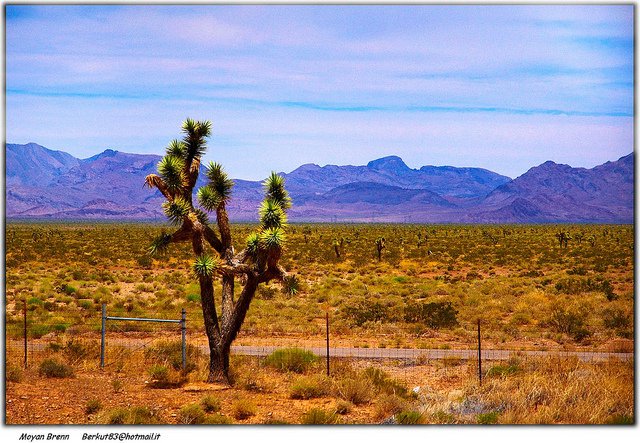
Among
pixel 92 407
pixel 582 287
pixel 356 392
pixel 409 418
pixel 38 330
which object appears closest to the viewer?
pixel 409 418

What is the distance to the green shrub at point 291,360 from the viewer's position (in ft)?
59.9

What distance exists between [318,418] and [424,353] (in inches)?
345

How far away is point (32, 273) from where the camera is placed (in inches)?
1822

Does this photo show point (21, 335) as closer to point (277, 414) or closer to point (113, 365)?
point (113, 365)

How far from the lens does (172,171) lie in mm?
15766

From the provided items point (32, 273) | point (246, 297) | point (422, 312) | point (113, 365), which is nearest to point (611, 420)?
point (246, 297)

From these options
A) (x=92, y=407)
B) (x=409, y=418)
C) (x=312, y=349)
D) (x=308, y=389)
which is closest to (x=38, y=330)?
(x=312, y=349)

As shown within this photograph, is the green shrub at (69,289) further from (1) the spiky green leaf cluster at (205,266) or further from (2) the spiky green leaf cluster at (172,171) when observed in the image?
(1) the spiky green leaf cluster at (205,266)

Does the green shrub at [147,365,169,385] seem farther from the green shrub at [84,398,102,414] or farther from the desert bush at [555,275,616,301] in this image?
the desert bush at [555,275,616,301]

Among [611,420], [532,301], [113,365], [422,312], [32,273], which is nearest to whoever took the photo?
[611,420]

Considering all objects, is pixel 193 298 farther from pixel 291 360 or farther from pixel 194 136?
pixel 194 136

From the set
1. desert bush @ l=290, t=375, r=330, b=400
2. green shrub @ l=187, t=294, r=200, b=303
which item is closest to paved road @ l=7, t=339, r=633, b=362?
desert bush @ l=290, t=375, r=330, b=400

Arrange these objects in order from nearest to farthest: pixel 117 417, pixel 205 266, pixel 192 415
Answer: pixel 117 417, pixel 192 415, pixel 205 266

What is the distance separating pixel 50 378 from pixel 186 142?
19.0 ft
